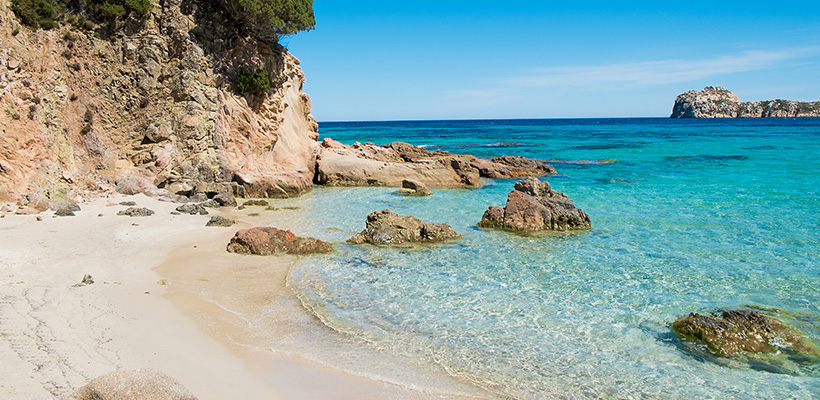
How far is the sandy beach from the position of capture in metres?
5.85

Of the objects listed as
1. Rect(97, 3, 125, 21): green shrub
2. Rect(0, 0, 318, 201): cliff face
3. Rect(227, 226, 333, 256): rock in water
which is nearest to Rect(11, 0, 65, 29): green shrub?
Rect(0, 0, 318, 201): cliff face

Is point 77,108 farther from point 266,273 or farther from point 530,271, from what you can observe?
point 530,271

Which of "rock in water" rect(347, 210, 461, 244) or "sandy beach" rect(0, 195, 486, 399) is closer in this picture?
"sandy beach" rect(0, 195, 486, 399)

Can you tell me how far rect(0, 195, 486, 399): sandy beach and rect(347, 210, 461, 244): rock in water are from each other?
2315 millimetres

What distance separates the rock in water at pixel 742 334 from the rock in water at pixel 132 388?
6.60 m

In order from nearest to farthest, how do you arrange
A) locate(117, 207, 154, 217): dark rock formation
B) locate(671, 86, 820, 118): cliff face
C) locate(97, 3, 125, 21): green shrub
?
locate(117, 207, 154, 217): dark rock formation, locate(97, 3, 125, 21): green shrub, locate(671, 86, 820, 118): cliff face

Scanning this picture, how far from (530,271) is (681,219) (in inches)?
304

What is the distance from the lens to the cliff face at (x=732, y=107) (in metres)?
149

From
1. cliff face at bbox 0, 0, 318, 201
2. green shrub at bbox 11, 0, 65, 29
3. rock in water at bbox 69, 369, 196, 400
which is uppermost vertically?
green shrub at bbox 11, 0, 65, 29

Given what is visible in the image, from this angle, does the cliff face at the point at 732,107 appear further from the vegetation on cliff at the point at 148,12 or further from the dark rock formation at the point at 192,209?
the dark rock formation at the point at 192,209

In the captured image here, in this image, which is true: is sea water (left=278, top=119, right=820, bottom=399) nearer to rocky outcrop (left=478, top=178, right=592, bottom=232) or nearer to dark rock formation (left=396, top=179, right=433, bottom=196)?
rocky outcrop (left=478, top=178, right=592, bottom=232)

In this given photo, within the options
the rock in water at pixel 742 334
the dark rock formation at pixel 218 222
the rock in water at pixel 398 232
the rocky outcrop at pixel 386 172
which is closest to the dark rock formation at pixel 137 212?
the dark rock formation at pixel 218 222

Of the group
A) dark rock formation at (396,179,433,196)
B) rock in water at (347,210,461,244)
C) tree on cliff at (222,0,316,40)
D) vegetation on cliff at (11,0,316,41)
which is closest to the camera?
rock in water at (347,210,461,244)

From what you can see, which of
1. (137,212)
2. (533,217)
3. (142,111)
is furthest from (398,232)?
(142,111)
